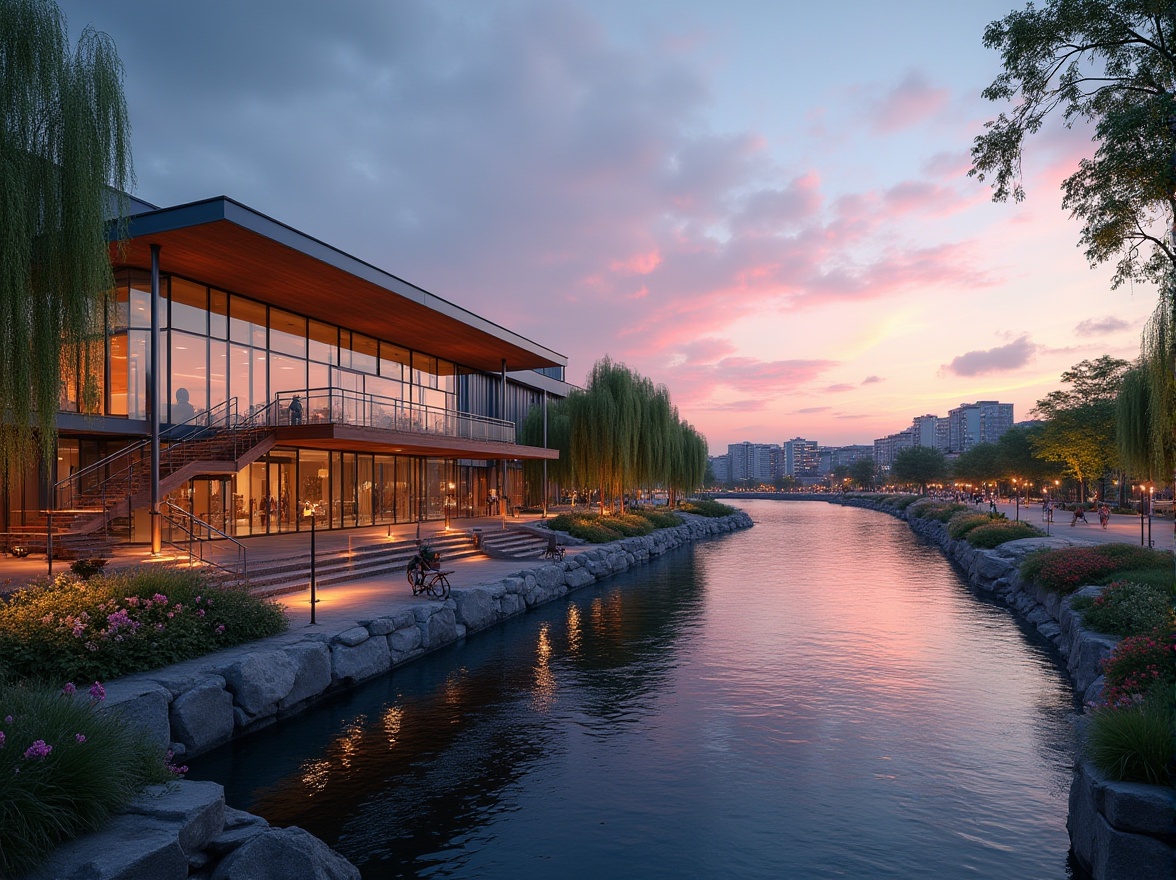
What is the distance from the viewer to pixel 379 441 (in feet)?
76.9

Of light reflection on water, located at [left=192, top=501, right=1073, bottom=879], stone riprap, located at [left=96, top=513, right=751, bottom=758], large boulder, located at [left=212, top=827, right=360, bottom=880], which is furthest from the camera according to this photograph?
stone riprap, located at [left=96, top=513, right=751, bottom=758]

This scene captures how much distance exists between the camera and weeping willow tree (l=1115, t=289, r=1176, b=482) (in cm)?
1264

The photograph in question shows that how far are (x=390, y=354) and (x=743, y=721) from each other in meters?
25.8

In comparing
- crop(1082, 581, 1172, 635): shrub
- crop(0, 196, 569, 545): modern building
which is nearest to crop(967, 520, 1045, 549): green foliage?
crop(1082, 581, 1172, 635): shrub

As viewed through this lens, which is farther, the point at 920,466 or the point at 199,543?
the point at 920,466

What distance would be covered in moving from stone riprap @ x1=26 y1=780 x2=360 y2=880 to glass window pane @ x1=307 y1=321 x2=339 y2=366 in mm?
23411

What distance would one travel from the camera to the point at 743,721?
37.1ft

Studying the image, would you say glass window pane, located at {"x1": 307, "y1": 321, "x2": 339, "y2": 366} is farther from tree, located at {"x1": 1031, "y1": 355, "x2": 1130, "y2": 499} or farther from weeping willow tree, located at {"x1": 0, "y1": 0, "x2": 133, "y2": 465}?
tree, located at {"x1": 1031, "y1": 355, "x2": 1130, "y2": 499}

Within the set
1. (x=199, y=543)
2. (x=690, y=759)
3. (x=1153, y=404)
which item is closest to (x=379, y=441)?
(x=199, y=543)

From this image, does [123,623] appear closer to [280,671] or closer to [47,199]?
[280,671]

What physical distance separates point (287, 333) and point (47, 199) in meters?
17.0

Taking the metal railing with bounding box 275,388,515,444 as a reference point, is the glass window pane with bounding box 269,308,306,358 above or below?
above

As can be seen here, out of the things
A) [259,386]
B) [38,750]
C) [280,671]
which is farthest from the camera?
[259,386]

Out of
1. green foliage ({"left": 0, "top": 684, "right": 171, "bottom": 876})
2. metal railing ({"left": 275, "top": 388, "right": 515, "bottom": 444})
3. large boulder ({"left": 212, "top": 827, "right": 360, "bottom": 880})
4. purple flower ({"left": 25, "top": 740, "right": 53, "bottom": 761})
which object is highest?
metal railing ({"left": 275, "top": 388, "right": 515, "bottom": 444})
